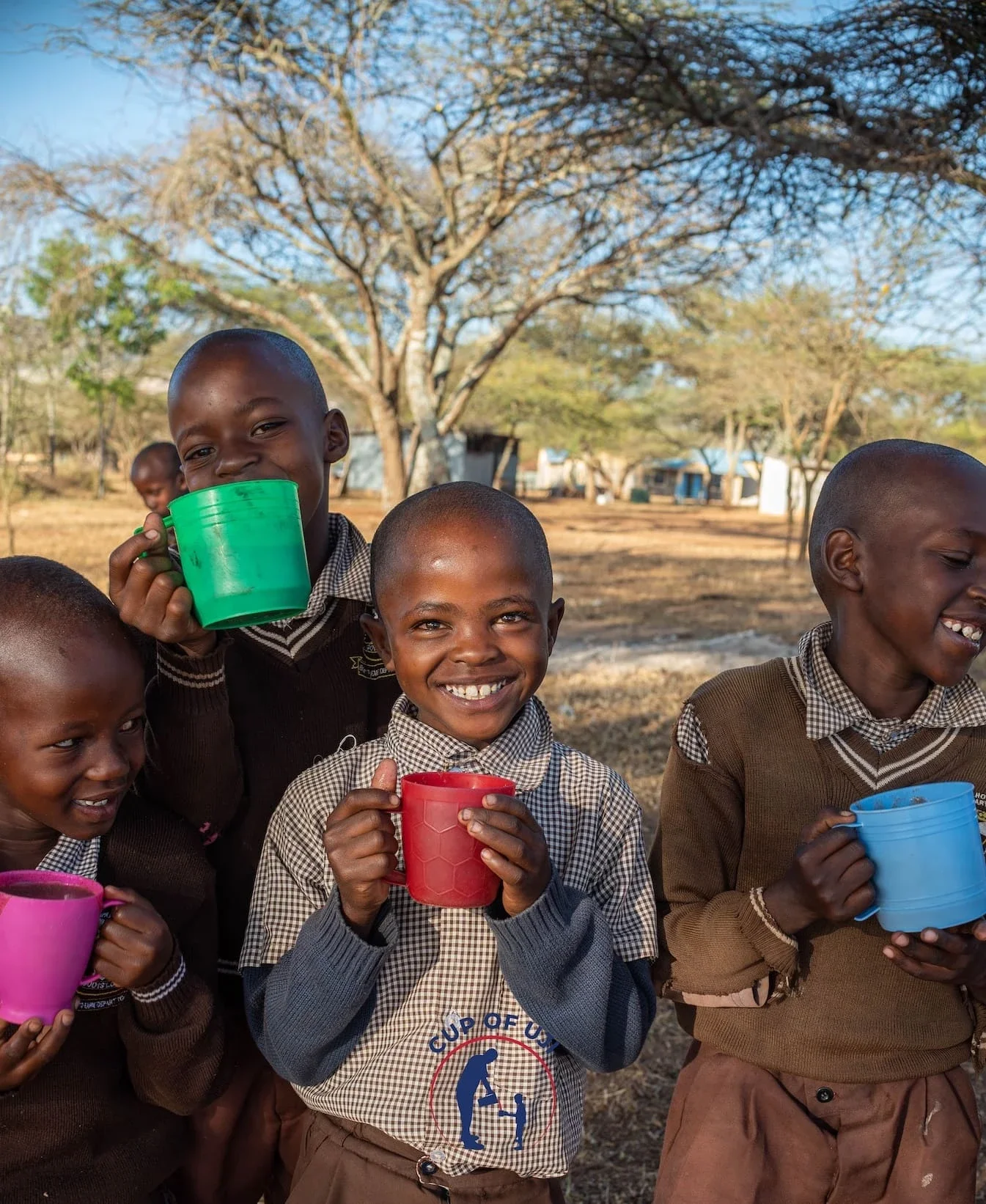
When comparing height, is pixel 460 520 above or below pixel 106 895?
above

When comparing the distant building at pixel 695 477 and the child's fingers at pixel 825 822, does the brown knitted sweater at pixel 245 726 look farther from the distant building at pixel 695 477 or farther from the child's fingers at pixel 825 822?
the distant building at pixel 695 477

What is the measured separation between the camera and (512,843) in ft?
4.13

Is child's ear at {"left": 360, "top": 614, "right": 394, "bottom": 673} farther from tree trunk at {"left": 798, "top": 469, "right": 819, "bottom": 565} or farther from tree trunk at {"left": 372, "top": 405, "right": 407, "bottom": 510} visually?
tree trunk at {"left": 798, "top": 469, "right": 819, "bottom": 565}

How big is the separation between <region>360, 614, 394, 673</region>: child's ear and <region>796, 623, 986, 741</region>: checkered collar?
26.7 inches

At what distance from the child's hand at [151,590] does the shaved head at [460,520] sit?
1.05 ft

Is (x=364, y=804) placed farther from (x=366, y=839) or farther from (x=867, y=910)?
(x=867, y=910)

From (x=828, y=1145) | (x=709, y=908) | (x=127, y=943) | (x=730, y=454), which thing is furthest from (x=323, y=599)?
(x=730, y=454)

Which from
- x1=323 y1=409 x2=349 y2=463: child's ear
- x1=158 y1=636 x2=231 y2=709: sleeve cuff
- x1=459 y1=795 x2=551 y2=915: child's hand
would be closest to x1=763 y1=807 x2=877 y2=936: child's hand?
x1=459 y1=795 x2=551 y2=915: child's hand

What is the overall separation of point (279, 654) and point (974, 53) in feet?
14.3

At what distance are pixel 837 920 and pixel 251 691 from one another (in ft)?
3.29

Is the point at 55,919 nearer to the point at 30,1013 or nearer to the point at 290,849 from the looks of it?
the point at 30,1013

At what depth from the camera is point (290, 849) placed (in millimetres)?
1563

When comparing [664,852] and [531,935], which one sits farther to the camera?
[664,852]

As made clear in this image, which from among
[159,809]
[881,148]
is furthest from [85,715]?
[881,148]
